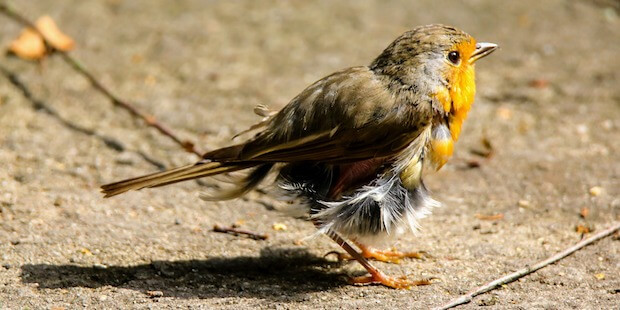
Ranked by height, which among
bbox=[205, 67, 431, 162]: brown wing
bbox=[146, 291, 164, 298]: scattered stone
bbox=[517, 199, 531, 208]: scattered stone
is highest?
bbox=[205, 67, 431, 162]: brown wing

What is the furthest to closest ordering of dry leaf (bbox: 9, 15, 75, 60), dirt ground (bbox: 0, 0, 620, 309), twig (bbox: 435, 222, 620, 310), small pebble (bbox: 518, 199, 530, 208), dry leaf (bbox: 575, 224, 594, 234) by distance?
dry leaf (bbox: 9, 15, 75, 60), small pebble (bbox: 518, 199, 530, 208), dry leaf (bbox: 575, 224, 594, 234), dirt ground (bbox: 0, 0, 620, 309), twig (bbox: 435, 222, 620, 310)

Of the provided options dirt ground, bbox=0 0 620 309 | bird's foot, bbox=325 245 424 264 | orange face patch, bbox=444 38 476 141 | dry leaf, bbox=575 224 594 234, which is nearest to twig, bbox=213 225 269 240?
dirt ground, bbox=0 0 620 309

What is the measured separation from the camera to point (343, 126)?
12.3 feet

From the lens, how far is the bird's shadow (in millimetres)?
3764

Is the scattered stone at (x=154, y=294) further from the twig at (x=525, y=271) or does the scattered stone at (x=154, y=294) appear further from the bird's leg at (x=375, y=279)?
the twig at (x=525, y=271)

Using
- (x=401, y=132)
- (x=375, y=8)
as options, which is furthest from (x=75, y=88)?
(x=401, y=132)

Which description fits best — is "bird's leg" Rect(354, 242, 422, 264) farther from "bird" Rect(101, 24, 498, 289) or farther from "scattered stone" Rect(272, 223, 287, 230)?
"scattered stone" Rect(272, 223, 287, 230)

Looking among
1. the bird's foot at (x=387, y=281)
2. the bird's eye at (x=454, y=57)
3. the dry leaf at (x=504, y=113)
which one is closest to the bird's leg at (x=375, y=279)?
the bird's foot at (x=387, y=281)

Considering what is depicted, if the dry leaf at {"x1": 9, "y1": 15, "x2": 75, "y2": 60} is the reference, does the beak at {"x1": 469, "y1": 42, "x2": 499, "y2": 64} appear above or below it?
below

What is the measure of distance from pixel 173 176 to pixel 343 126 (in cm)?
86

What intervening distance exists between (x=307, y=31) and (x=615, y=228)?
3.56 metres

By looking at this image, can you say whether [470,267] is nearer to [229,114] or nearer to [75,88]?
[229,114]

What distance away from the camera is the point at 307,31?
7109mm

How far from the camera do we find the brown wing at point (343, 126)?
3.72 meters
